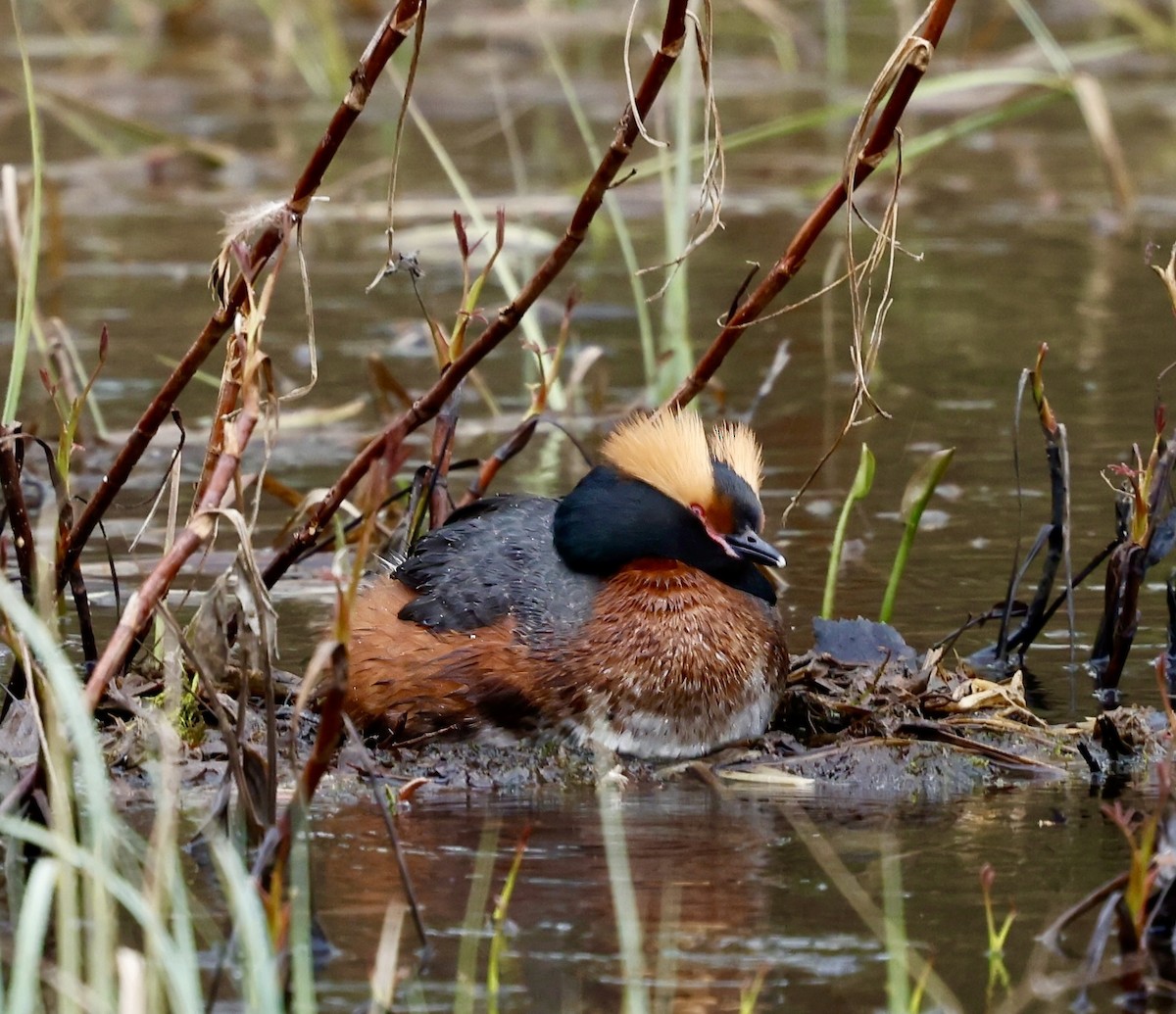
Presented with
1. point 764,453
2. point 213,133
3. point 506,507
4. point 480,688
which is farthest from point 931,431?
point 213,133

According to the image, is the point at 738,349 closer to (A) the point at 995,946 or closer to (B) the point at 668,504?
(B) the point at 668,504

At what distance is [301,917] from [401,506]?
3.99 m

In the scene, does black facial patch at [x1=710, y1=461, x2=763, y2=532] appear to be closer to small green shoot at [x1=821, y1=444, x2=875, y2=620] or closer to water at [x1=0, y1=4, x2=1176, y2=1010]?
small green shoot at [x1=821, y1=444, x2=875, y2=620]

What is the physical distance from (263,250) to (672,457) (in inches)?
49.0

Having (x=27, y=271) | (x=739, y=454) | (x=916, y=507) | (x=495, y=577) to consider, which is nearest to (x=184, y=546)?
(x=27, y=271)

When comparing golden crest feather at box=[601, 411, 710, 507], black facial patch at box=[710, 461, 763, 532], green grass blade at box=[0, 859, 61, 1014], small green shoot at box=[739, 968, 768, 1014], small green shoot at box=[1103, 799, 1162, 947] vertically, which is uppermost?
golden crest feather at box=[601, 411, 710, 507]

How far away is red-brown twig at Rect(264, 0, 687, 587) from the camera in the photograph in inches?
175

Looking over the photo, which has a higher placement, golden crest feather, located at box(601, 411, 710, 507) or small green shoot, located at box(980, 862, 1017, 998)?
golden crest feather, located at box(601, 411, 710, 507)

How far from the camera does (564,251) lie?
4.66m

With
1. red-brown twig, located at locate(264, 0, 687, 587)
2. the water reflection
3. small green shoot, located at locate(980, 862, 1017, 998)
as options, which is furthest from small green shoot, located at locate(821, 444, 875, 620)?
small green shoot, located at locate(980, 862, 1017, 998)

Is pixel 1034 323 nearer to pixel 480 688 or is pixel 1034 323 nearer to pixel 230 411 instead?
pixel 480 688

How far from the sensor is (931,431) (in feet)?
27.6

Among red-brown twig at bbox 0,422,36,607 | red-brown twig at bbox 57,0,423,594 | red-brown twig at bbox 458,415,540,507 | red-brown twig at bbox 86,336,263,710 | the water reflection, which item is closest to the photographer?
the water reflection

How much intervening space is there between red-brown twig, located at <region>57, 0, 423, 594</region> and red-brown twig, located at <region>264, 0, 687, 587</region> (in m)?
0.43
